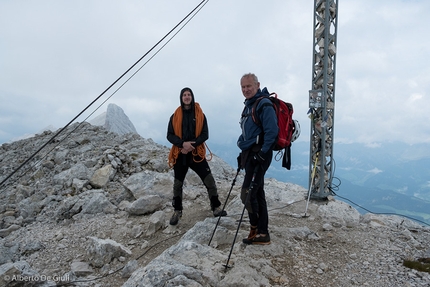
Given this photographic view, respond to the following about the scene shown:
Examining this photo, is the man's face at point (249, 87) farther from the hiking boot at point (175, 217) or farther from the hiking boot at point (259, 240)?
the hiking boot at point (175, 217)

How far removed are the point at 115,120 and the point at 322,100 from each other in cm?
2444

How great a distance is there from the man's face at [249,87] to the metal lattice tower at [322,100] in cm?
343

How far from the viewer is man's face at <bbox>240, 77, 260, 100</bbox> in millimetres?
4582

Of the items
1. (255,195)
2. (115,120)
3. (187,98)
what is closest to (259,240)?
(255,195)

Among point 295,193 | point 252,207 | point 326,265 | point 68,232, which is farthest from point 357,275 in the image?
point 68,232

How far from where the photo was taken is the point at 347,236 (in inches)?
227

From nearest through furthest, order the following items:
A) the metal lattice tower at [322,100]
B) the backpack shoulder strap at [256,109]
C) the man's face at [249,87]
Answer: the backpack shoulder strap at [256,109]
the man's face at [249,87]
the metal lattice tower at [322,100]

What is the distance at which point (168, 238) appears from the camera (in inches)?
239

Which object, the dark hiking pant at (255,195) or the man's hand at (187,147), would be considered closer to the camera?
the dark hiking pant at (255,195)

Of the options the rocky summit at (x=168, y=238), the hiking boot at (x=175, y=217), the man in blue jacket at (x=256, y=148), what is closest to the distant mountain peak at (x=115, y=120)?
the rocky summit at (x=168, y=238)

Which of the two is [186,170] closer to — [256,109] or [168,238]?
[168,238]

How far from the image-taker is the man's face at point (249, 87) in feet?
15.0

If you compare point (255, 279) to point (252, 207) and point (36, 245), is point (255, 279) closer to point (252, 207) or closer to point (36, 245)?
point (252, 207)

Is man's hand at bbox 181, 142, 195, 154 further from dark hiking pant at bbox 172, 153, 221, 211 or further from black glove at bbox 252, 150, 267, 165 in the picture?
black glove at bbox 252, 150, 267, 165
